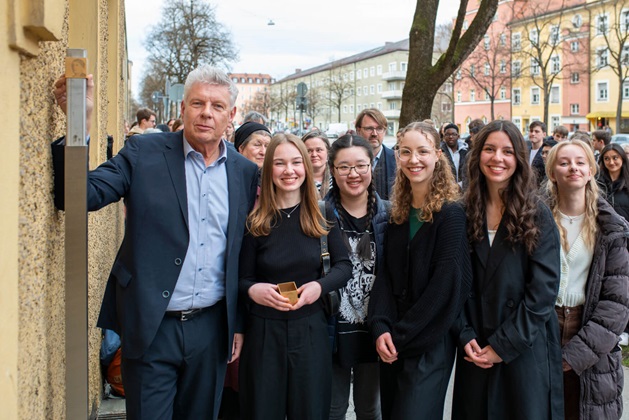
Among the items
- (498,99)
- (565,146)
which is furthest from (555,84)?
(565,146)

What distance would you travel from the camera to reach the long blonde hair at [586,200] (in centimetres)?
351

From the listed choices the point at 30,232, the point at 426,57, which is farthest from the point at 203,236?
the point at 426,57

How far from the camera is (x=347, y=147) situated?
3695 millimetres

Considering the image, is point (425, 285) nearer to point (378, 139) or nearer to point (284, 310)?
point (284, 310)

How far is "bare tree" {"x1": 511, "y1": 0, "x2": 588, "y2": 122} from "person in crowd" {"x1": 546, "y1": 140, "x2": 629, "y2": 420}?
39.6 m

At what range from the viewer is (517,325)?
304cm

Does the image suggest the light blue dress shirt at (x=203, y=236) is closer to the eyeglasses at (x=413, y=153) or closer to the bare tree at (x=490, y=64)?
the eyeglasses at (x=413, y=153)

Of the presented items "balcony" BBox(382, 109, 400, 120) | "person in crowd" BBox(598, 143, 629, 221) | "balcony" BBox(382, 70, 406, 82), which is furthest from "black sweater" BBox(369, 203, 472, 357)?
"balcony" BBox(382, 70, 406, 82)

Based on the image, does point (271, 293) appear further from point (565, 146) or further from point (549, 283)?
point (565, 146)

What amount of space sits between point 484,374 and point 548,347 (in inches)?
14.2

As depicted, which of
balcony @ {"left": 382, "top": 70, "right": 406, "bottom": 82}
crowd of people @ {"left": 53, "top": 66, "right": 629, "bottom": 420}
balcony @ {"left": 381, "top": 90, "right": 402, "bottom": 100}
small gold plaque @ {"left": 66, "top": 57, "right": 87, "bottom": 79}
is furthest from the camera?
balcony @ {"left": 382, "top": 70, "right": 406, "bottom": 82}

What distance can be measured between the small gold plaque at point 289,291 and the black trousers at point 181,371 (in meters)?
0.30

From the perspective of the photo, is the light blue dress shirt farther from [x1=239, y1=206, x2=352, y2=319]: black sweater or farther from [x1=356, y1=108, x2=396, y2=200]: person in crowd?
[x1=356, y1=108, x2=396, y2=200]: person in crowd

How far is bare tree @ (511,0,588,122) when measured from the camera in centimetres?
4146
